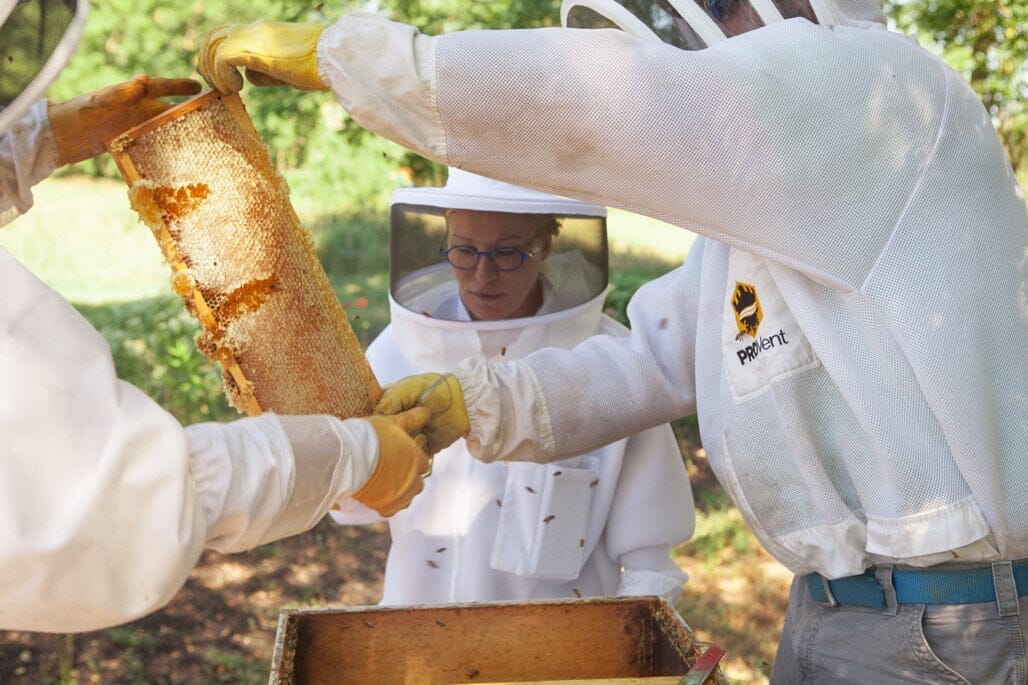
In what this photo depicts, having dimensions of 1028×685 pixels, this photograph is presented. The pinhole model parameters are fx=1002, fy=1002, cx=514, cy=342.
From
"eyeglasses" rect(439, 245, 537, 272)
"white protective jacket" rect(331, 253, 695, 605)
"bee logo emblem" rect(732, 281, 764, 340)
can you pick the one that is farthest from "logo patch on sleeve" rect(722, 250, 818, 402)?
"eyeglasses" rect(439, 245, 537, 272)

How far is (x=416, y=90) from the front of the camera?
1.70 m

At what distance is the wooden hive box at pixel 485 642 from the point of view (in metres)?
1.99

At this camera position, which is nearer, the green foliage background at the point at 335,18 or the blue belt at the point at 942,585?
the blue belt at the point at 942,585

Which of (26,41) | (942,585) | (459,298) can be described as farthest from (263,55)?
(942,585)

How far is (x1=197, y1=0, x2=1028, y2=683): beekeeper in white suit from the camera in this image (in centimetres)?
172

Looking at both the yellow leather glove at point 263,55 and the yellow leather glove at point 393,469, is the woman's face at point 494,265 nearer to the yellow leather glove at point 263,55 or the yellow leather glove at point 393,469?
the yellow leather glove at point 393,469

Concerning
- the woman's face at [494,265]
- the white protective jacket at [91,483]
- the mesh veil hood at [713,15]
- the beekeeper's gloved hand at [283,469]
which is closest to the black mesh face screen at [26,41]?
the white protective jacket at [91,483]

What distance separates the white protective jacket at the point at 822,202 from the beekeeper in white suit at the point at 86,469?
568mm

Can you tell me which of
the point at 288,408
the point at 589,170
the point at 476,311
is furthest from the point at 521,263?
the point at 589,170

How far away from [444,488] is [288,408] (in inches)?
32.5

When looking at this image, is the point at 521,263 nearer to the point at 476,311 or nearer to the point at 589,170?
the point at 476,311

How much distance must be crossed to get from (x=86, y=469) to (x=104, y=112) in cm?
139

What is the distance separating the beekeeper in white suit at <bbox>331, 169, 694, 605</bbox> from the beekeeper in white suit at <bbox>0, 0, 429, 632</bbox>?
1126 millimetres

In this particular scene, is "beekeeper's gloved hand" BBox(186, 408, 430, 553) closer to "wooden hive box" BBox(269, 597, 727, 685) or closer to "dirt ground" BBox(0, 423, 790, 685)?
"wooden hive box" BBox(269, 597, 727, 685)
